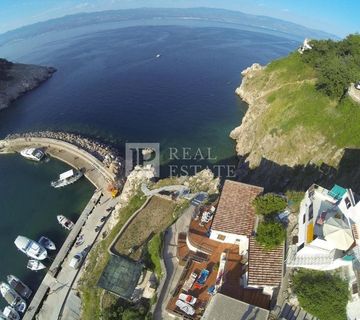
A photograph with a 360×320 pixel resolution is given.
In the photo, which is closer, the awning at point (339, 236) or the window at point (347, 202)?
the awning at point (339, 236)

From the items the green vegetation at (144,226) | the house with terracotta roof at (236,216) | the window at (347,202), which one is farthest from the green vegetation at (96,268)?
the window at (347,202)

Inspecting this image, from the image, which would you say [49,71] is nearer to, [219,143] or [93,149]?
[93,149]

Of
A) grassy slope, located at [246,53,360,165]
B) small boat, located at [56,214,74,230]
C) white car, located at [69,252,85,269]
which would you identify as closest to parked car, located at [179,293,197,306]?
white car, located at [69,252,85,269]

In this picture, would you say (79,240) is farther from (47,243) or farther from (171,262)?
(171,262)

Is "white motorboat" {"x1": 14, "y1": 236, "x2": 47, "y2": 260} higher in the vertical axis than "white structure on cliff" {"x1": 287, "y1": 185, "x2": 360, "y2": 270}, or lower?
lower

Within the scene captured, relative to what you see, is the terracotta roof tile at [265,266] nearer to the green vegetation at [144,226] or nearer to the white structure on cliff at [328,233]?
the white structure on cliff at [328,233]

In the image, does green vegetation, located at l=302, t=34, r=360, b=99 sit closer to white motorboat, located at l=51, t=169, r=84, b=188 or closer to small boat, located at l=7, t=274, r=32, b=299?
white motorboat, located at l=51, t=169, r=84, b=188
